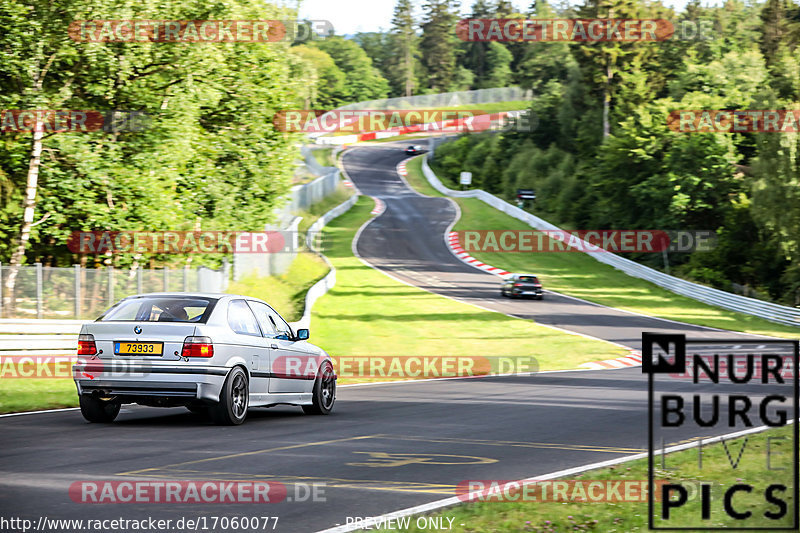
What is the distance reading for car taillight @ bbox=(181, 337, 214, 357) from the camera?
10830 millimetres

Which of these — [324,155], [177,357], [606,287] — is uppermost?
[324,155]

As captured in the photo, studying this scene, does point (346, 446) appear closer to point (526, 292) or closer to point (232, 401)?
point (232, 401)

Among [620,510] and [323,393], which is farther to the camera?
[323,393]

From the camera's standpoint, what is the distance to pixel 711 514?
6.80m

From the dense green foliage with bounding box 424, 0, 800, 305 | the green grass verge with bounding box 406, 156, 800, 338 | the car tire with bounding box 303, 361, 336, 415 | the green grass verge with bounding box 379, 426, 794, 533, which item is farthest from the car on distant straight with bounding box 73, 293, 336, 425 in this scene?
the dense green foliage with bounding box 424, 0, 800, 305

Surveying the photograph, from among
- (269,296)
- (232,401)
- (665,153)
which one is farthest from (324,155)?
(232,401)

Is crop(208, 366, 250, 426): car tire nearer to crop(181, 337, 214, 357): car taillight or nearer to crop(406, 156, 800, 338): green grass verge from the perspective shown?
crop(181, 337, 214, 357): car taillight

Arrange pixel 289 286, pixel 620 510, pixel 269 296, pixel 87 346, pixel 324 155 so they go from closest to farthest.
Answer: pixel 620 510
pixel 87 346
pixel 269 296
pixel 289 286
pixel 324 155

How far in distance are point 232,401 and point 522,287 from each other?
29.9m

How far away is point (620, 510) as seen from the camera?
7.05 metres

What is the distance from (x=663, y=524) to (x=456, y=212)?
60.0 metres

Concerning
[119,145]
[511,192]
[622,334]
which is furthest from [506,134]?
[119,145]

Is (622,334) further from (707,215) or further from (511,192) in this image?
(511,192)

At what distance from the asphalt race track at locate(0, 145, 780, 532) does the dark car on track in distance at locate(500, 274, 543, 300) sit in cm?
2055
